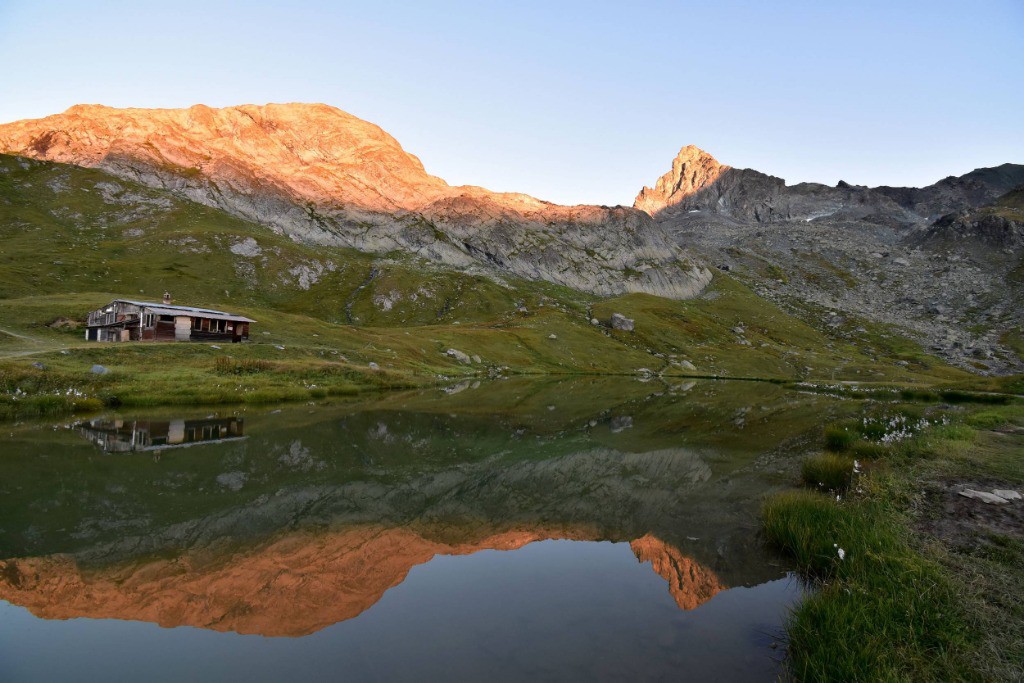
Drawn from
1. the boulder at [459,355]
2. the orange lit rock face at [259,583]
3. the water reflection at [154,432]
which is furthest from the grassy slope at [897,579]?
the boulder at [459,355]

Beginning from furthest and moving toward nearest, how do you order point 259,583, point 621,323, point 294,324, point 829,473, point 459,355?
point 621,323, point 459,355, point 294,324, point 829,473, point 259,583

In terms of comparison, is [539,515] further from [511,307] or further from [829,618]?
[511,307]

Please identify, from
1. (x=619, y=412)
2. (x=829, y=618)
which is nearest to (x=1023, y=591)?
(x=829, y=618)

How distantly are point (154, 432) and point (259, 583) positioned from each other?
2519 cm

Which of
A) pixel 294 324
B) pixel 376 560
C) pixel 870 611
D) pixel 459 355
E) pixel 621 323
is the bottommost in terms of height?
pixel 459 355

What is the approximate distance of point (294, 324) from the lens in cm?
8956

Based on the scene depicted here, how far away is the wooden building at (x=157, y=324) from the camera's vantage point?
7369cm

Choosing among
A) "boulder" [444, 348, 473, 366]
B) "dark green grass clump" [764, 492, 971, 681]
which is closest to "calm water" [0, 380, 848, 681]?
"dark green grass clump" [764, 492, 971, 681]

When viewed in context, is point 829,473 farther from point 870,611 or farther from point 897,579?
point 870,611

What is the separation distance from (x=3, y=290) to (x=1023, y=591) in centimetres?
13530

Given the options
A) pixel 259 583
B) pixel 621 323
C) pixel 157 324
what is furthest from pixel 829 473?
pixel 621 323

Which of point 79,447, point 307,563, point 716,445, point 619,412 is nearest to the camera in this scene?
point 307,563

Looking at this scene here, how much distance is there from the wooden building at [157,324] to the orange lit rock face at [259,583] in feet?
235

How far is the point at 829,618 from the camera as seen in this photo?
9625 mm
